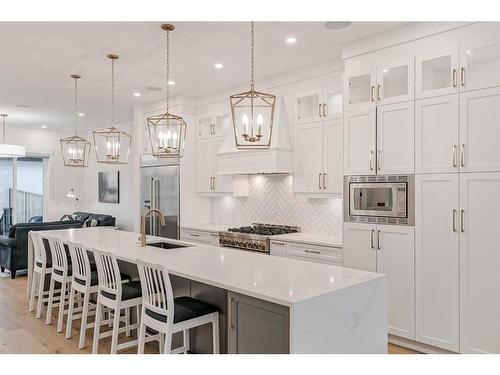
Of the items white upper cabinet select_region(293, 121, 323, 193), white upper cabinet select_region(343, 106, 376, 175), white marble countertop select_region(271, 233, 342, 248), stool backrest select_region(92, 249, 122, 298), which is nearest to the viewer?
stool backrest select_region(92, 249, 122, 298)

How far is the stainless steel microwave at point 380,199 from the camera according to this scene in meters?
3.64

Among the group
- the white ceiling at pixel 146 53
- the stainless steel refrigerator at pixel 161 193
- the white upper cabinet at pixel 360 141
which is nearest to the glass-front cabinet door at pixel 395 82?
the white upper cabinet at pixel 360 141

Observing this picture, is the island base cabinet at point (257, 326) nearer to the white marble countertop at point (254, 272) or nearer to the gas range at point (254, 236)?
the white marble countertop at point (254, 272)

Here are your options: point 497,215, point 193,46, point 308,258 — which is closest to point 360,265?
point 308,258

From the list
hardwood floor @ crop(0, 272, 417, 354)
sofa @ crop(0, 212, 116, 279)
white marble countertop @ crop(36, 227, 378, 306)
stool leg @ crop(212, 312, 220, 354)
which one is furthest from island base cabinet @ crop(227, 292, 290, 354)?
sofa @ crop(0, 212, 116, 279)

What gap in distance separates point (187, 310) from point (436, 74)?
281cm

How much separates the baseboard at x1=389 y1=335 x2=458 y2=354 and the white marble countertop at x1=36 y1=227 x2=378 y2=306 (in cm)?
138

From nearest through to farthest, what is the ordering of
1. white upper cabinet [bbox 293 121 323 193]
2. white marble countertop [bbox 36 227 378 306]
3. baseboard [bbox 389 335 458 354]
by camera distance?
white marble countertop [bbox 36 227 378 306]
baseboard [bbox 389 335 458 354]
white upper cabinet [bbox 293 121 323 193]

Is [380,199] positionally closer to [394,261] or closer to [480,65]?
Result: [394,261]

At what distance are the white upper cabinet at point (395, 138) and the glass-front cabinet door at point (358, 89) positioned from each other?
21 cm

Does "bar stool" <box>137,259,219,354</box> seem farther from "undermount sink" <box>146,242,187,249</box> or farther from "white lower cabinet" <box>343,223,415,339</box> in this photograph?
"white lower cabinet" <box>343,223,415,339</box>

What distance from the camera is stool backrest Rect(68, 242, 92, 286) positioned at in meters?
3.75
